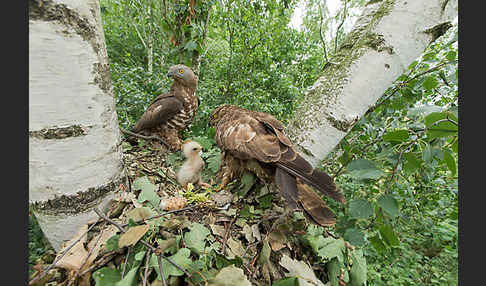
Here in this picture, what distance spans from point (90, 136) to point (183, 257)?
606 millimetres

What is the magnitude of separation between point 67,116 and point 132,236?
1.66 feet

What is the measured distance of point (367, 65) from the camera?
0.98m

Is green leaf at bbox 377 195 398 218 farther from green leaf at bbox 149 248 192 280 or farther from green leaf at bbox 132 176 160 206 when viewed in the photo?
green leaf at bbox 132 176 160 206

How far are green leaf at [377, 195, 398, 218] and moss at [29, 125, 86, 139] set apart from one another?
1.23 metres

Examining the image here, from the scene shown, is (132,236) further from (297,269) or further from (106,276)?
(297,269)

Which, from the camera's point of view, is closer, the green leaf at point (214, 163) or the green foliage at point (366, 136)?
the green foliage at point (366, 136)

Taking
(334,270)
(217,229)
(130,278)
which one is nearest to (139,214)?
(130,278)

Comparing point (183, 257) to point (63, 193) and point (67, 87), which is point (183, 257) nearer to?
point (63, 193)

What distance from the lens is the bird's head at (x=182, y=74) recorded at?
230 centimetres

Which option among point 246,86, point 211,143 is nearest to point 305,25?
point 246,86

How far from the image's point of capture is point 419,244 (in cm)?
317

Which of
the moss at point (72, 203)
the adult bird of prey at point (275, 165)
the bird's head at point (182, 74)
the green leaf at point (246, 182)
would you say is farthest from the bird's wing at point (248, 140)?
the bird's head at point (182, 74)

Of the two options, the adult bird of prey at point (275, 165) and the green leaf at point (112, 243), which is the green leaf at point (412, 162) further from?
the green leaf at point (112, 243)

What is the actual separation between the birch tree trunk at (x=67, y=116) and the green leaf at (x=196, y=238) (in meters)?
0.43
